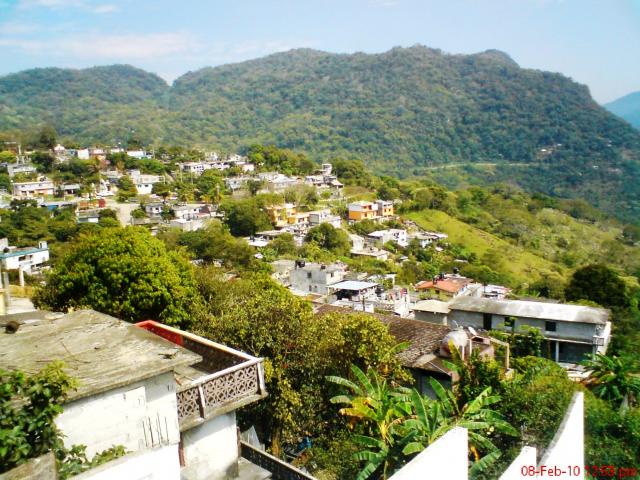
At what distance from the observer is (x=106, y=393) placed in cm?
522

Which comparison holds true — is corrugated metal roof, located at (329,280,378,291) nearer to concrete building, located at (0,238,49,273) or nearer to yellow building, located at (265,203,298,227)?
concrete building, located at (0,238,49,273)

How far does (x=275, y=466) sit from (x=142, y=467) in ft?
14.2

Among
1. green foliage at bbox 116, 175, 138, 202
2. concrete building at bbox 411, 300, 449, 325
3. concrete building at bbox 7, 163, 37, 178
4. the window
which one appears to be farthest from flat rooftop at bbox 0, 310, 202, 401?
concrete building at bbox 7, 163, 37, 178

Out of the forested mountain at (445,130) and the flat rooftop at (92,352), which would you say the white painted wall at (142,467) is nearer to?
the flat rooftop at (92,352)

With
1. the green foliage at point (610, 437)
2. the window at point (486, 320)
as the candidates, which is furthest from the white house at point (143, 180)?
the green foliage at point (610, 437)

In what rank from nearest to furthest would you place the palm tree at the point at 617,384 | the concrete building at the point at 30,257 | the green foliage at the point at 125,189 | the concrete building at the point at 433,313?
1. the palm tree at the point at 617,384
2. the concrete building at the point at 433,313
3. the concrete building at the point at 30,257
4. the green foliage at the point at 125,189

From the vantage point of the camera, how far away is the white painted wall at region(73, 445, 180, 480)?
11.6ft

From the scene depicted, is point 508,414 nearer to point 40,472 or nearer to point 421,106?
point 40,472

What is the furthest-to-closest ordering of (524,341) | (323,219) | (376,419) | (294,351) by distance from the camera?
(323,219) → (524,341) → (294,351) → (376,419)

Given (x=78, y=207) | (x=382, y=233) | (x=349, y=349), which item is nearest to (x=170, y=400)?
(x=349, y=349)

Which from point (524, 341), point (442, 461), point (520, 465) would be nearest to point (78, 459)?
point (442, 461)

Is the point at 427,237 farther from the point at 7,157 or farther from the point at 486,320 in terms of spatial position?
the point at 7,157

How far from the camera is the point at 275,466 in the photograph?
25.3ft

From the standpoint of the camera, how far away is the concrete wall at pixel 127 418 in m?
5.06
